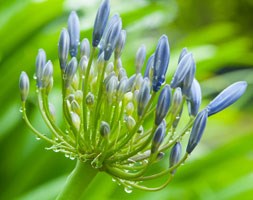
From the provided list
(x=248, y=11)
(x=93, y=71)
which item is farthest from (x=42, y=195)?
(x=248, y=11)

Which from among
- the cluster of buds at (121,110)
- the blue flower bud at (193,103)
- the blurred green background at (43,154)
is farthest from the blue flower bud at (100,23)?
the blurred green background at (43,154)

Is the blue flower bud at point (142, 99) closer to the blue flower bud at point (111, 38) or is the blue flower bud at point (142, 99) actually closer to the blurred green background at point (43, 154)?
the blue flower bud at point (111, 38)

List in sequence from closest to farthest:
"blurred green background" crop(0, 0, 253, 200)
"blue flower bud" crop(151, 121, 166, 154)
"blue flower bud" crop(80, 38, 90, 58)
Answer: "blue flower bud" crop(151, 121, 166, 154) < "blue flower bud" crop(80, 38, 90, 58) < "blurred green background" crop(0, 0, 253, 200)

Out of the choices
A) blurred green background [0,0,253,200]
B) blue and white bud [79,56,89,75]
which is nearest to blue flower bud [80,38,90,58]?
blue and white bud [79,56,89,75]

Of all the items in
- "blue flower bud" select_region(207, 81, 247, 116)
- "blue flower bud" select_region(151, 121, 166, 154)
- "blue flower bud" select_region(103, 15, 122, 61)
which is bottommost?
"blue flower bud" select_region(207, 81, 247, 116)

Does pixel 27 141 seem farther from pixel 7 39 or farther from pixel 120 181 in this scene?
pixel 120 181

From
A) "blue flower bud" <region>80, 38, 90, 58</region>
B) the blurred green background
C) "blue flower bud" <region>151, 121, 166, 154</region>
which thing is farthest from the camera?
the blurred green background

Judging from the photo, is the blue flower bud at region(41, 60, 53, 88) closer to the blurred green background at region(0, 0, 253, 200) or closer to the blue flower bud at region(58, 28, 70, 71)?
the blue flower bud at region(58, 28, 70, 71)
